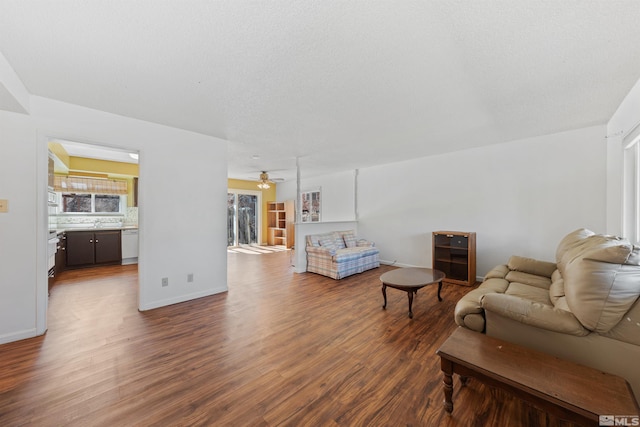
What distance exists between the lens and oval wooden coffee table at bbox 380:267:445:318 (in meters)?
2.85

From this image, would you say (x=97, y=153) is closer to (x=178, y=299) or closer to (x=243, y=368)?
(x=178, y=299)

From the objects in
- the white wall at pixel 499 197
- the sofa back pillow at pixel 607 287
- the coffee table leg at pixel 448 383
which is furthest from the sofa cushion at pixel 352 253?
the sofa back pillow at pixel 607 287

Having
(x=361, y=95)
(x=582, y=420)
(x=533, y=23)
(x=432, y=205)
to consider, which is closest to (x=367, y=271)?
(x=432, y=205)

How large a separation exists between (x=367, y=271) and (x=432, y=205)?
1.93 metres

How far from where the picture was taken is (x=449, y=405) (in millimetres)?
1495

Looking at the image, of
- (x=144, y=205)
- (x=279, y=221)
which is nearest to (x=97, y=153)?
(x=144, y=205)

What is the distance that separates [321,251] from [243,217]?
193 inches

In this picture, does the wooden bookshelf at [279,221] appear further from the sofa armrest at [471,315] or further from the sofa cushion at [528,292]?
the sofa armrest at [471,315]

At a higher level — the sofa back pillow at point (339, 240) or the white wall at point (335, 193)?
the white wall at point (335, 193)

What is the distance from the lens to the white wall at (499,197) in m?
3.47

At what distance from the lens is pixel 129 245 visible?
18.5 feet

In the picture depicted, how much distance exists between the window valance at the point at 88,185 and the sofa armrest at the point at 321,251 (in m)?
4.96

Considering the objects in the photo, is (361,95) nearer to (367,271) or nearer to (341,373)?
(341,373)

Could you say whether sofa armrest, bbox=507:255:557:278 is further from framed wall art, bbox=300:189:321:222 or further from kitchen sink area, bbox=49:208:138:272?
kitchen sink area, bbox=49:208:138:272
